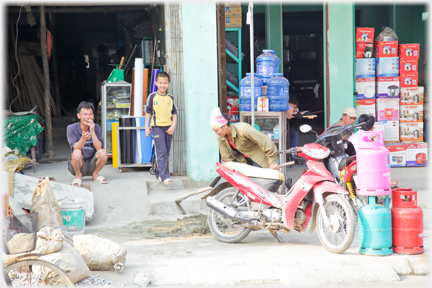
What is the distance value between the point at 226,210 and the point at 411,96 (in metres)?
5.01

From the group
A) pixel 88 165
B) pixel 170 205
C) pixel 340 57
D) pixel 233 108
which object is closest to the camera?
pixel 170 205

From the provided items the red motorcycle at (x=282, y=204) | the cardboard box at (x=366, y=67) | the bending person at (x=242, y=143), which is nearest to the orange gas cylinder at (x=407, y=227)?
the red motorcycle at (x=282, y=204)

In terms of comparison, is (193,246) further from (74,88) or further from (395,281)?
(74,88)

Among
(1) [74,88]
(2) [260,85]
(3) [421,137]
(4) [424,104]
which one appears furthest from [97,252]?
(1) [74,88]

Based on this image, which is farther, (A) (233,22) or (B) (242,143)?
(A) (233,22)

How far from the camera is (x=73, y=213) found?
556 cm

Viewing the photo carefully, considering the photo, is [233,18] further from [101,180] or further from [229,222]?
[229,222]

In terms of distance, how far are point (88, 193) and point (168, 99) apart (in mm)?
1822

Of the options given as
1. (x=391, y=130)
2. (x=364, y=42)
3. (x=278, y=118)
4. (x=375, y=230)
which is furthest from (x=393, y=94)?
(x=375, y=230)

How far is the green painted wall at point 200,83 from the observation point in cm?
704

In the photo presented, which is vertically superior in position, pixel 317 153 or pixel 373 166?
pixel 317 153

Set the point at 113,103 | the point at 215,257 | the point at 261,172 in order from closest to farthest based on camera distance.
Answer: the point at 215,257, the point at 261,172, the point at 113,103

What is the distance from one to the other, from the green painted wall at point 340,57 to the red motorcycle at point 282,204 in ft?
10.8

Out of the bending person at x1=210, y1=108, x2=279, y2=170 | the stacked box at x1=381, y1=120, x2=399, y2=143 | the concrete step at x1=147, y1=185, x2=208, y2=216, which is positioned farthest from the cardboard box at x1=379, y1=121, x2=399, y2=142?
the concrete step at x1=147, y1=185, x2=208, y2=216
